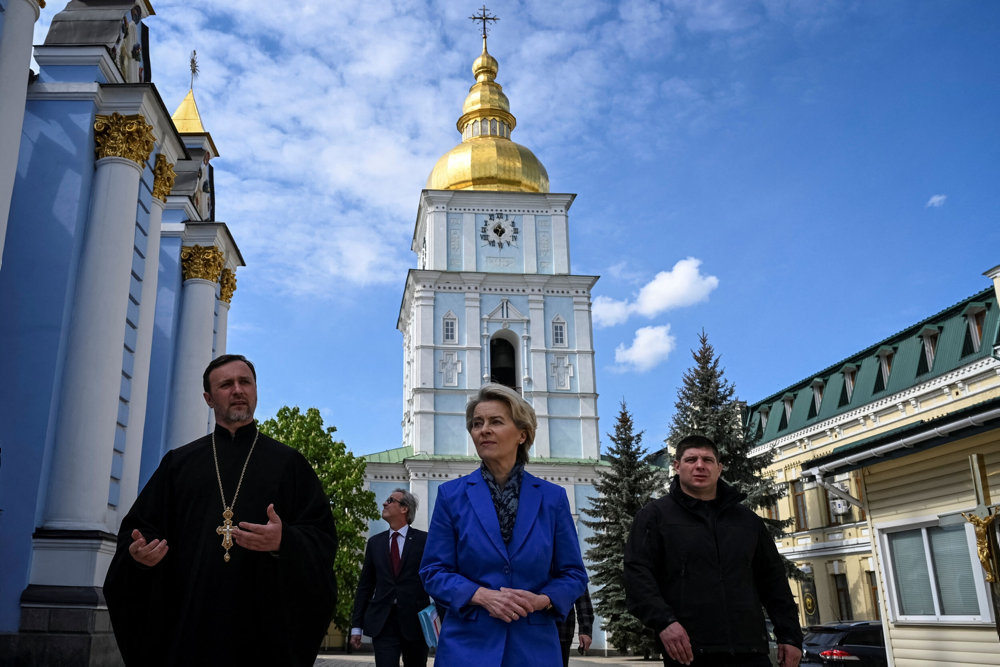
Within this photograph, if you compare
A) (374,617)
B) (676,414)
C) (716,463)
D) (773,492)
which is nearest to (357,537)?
(676,414)

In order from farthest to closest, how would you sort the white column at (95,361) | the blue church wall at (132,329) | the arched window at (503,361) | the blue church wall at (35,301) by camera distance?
the arched window at (503,361)
the blue church wall at (132,329)
the white column at (95,361)
the blue church wall at (35,301)

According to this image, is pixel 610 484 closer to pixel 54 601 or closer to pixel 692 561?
pixel 54 601

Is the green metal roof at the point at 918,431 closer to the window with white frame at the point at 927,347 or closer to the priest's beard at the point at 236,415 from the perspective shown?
the priest's beard at the point at 236,415

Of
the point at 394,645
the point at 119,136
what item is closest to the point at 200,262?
the point at 119,136

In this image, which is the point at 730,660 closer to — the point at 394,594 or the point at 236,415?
the point at 236,415

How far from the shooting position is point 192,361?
58.2 ft

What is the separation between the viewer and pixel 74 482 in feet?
36.7

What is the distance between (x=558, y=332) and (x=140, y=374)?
91.1 ft

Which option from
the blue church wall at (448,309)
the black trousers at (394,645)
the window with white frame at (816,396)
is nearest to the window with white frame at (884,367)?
the window with white frame at (816,396)

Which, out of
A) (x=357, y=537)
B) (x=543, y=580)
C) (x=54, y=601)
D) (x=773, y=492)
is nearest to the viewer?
(x=543, y=580)

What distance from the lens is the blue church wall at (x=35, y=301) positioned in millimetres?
10930

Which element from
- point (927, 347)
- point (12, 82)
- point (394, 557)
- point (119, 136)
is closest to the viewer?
point (394, 557)

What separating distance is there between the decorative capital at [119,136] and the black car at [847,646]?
13.9 meters

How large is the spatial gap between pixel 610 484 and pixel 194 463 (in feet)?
95.0
